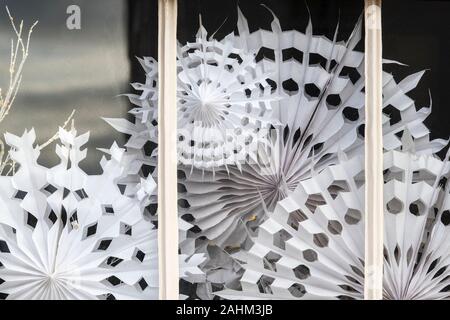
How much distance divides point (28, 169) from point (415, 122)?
1.82 meters

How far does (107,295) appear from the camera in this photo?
2.98 meters

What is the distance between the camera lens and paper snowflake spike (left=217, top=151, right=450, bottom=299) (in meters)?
2.96

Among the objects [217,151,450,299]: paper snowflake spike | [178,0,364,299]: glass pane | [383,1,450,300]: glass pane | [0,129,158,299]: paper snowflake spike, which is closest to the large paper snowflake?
[0,129,158,299]: paper snowflake spike

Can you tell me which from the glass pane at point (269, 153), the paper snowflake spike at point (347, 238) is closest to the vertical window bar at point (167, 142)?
the glass pane at point (269, 153)

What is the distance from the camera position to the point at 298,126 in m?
2.98

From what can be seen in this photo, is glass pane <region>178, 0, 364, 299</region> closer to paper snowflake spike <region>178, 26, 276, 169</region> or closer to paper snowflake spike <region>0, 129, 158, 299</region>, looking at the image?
paper snowflake spike <region>178, 26, 276, 169</region>

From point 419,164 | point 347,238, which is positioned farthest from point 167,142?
point 419,164

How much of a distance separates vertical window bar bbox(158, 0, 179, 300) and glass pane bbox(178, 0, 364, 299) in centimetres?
4

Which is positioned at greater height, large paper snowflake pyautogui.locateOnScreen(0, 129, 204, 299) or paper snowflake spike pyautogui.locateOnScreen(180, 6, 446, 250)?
paper snowflake spike pyautogui.locateOnScreen(180, 6, 446, 250)

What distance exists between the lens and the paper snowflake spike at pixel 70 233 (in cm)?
295

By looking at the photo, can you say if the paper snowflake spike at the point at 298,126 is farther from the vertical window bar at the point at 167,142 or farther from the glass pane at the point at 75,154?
the glass pane at the point at 75,154

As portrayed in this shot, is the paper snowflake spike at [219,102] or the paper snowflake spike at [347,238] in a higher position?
the paper snowflake spike at [219,102]

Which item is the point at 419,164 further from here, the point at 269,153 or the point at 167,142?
the point at 167,142
